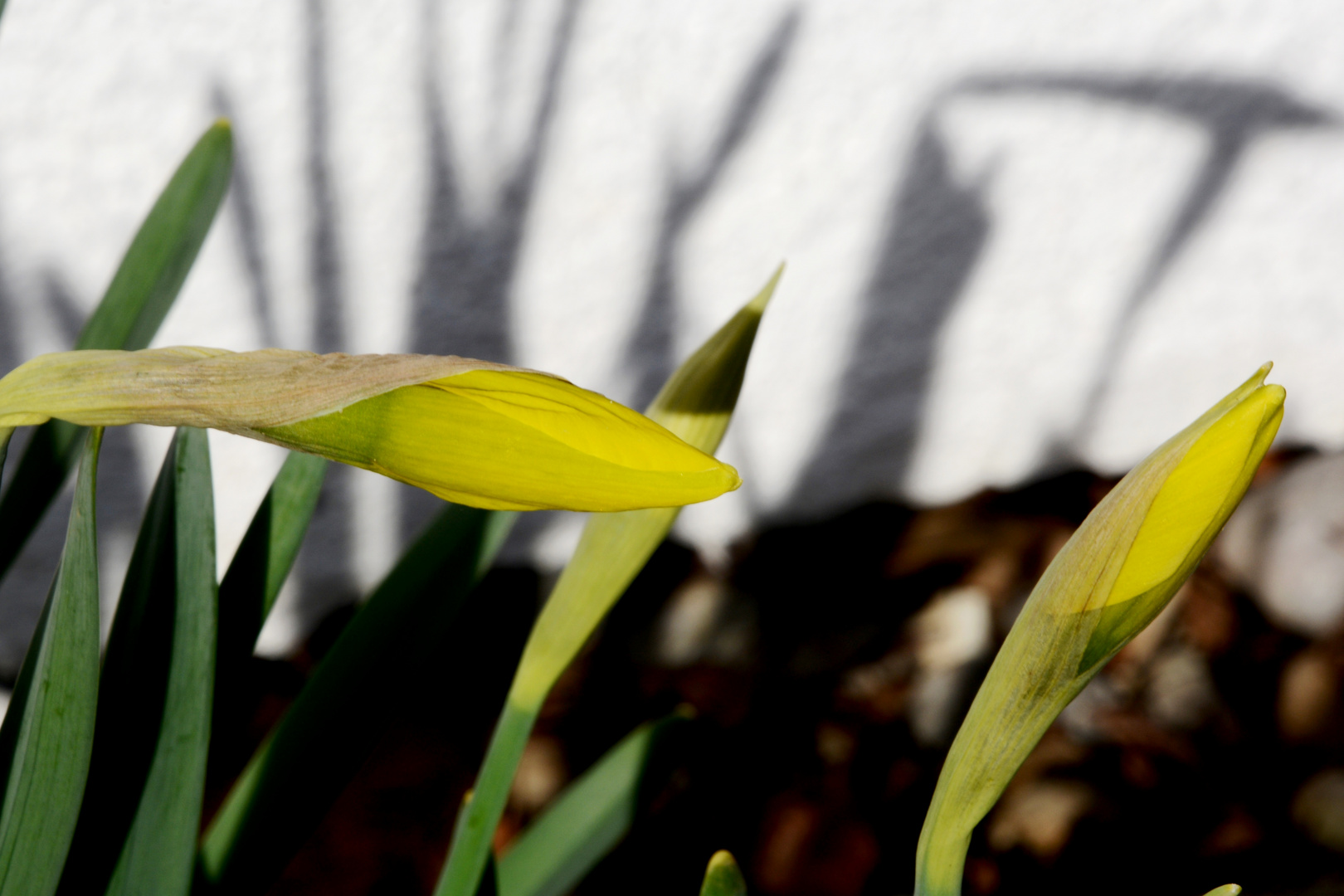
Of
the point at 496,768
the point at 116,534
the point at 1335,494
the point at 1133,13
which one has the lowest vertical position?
A: the point at 496,768

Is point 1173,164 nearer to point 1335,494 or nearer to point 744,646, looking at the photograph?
point 1335,494

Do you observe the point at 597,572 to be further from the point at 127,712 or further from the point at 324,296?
the point at 324,296

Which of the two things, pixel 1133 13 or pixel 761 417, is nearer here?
pixel 1133 13

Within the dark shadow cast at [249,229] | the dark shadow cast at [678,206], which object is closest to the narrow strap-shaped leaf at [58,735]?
the dark shadow cast at [249,229]

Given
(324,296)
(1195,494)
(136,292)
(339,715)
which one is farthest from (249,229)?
(1195,494)

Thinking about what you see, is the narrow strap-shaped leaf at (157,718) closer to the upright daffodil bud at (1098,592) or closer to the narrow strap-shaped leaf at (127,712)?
the narrow strap-shaped leaf at (127,712)

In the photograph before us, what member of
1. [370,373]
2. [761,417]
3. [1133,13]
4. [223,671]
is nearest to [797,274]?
[761,417]
